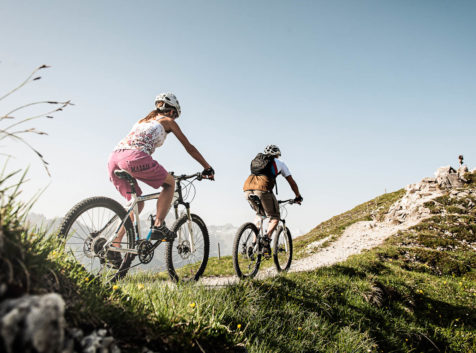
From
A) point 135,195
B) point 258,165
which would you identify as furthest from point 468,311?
point 135,195

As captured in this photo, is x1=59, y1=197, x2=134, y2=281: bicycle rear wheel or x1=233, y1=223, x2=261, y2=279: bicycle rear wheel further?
x1=233, y1=223, x2=261, y2=279: bicycle rear wheel

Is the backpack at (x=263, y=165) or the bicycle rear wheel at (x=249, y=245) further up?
the backpack at (x=263, y=165)

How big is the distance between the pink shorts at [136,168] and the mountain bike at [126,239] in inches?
6.1

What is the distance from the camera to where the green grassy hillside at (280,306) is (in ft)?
6.85

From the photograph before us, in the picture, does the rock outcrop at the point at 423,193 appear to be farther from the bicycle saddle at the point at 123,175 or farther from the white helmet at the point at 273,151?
the bicycle saddle at the point at 123,175

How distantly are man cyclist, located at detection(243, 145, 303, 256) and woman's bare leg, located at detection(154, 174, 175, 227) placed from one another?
9.89ft

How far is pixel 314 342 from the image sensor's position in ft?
14.5

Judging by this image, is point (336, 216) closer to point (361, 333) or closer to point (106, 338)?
point (361, 333)

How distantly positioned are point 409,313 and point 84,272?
7845mm

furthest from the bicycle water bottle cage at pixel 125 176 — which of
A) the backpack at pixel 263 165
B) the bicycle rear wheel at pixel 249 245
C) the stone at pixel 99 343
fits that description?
the backpack at pixel 263 165

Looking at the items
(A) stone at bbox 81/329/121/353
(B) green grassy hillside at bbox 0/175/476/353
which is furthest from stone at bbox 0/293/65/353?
(A) stone at bbox 81/329/121/353

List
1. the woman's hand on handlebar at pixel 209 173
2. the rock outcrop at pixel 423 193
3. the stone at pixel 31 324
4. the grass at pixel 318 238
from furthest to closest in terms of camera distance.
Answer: the rock outcrop at pixel 423 193
the grass at pixel 318 238
the woman's hand on handlebar at pixel 209 173
the stone at pixel 31 324

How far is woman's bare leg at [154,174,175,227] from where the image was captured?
15.4 feet

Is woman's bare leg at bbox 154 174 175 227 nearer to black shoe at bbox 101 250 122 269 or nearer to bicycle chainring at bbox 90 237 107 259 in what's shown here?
A: black shoe at bbox 101 250 122 269
